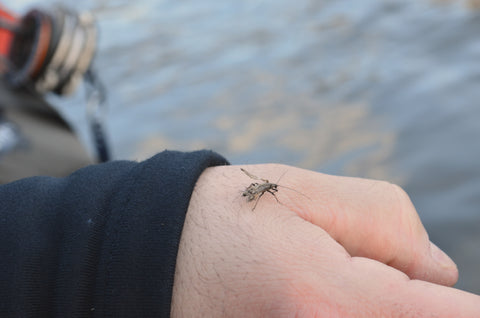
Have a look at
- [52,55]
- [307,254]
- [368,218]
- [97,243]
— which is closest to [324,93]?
[52,55]

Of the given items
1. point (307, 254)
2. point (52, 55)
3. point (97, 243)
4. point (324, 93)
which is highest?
point (324, 93)

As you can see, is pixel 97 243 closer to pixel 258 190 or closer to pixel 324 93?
pixel 258 190

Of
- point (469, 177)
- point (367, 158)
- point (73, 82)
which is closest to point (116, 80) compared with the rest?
point (73, 82)

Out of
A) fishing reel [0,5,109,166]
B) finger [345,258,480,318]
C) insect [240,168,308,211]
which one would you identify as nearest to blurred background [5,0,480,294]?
fishing reel [0,5,109,166]

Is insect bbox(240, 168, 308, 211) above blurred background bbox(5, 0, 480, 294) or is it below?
below

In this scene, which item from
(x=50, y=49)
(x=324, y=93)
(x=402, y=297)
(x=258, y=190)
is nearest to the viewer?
(x=402, y=297)

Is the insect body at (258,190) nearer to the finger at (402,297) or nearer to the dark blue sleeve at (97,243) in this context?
the dark blue sleeve at (97,243)

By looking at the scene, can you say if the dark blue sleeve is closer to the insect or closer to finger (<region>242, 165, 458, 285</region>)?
the insect

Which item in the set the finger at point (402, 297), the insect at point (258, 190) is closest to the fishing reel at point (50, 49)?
the insect at point (258, 190)
